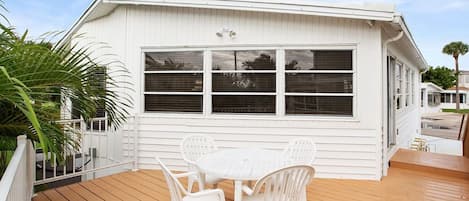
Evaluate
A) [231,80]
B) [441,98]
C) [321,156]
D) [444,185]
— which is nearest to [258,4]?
[231,80]

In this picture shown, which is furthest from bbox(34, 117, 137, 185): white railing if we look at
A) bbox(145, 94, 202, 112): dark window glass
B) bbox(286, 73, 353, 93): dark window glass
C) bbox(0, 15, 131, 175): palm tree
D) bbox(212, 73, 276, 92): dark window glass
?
bbox(286, 73, 353, 93): dark window glass

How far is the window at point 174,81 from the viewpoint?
5570 mm

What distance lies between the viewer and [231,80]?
541 cm

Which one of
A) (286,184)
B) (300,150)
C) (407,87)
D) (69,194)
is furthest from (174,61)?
(407,87)

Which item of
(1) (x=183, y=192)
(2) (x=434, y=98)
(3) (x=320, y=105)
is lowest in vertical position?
(1) (x=183, y=192)

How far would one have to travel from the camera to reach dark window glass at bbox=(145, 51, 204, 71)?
5.58 metres

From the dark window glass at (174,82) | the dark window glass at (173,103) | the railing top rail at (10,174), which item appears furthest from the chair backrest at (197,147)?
the railing top rail at (10,174)

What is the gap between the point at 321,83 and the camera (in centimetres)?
510

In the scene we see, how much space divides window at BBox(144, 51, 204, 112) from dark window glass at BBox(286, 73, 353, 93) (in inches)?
62.7

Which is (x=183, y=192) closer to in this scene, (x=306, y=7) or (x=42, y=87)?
(x=42, y=87)

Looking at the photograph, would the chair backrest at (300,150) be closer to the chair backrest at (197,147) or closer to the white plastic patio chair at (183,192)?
the chair backrest at (197,147)

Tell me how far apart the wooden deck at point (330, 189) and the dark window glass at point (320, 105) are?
3.47 feet

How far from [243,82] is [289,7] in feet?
4.49

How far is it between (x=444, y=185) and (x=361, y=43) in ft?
7.93
